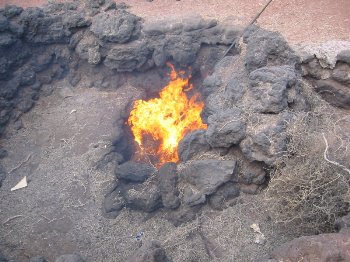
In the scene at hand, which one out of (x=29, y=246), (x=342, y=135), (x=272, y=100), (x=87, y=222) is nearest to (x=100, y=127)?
(x=87, y=222)

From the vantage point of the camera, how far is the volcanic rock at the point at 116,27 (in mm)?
8188

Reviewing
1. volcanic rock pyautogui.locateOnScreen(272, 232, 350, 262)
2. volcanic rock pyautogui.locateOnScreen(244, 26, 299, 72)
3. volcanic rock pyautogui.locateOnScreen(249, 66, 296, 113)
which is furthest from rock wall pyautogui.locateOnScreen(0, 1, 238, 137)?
volcanic rock pyautogui.locateOnScreen(272, 232, 350, 262)

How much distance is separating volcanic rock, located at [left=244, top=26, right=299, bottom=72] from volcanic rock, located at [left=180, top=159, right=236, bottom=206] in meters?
2.10

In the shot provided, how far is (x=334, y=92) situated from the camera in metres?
6.41

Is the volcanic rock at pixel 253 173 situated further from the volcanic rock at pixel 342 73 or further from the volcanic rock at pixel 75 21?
the volcanic rock at pixel 75 21

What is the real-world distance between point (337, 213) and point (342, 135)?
4.96 feet

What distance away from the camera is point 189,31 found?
8242mm

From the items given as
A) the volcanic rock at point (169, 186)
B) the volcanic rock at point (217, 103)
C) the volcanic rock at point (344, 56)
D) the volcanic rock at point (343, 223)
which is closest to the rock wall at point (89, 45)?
the volcanic rock at point (217, 103)

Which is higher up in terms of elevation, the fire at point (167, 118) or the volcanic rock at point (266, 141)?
the volcanic rock at point (266, 141)

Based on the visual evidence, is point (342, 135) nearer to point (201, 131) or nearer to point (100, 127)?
point (201, 131)

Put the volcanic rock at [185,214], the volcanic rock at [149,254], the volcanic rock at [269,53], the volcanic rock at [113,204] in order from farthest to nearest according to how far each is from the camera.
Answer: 1. the volcanic rock at [269,53]
2. the volcanic rock at [113,204]
3. the volcanic rock at [185,214]
4. the volcanic rock at [149,254]

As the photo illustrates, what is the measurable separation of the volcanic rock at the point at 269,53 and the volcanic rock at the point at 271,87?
1.98 feet

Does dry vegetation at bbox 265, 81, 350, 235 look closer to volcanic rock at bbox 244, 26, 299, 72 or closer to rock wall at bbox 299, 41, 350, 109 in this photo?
rock wall at bbox 299, 41, 350, 109

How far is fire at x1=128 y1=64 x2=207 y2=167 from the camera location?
7.67 meters
